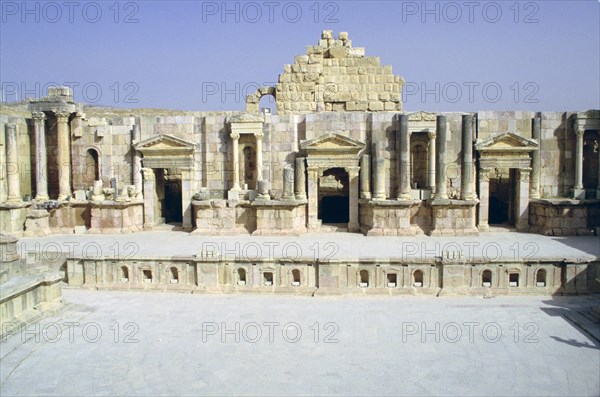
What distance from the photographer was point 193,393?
335 inches

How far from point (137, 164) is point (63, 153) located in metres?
3.32

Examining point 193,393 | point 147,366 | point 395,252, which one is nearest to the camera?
point 193,393

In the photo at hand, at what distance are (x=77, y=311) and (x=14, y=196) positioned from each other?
10.6 metres

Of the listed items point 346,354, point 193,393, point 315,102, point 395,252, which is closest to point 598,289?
point 395,252

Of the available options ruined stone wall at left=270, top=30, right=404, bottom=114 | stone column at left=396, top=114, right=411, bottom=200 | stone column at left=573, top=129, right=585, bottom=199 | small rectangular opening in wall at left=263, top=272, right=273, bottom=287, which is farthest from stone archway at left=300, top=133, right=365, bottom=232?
stone column at left=573, top=129, right=585, bottom=199

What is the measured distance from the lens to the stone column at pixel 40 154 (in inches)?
876

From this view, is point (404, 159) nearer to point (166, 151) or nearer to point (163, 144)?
point (166, 151)

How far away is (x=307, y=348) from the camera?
10305 millimetres

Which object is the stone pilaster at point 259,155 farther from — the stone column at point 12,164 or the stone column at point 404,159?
the stone column at point 12,164

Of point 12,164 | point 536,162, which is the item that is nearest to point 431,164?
point 536,162

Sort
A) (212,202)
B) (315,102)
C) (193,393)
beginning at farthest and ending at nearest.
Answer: (315,102)
(212,202)
(193,393)

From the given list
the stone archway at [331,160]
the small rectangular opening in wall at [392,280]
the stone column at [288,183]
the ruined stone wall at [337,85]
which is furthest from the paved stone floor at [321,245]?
the ruined stone wall at [337,85]

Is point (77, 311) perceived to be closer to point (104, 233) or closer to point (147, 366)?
point (147, 366)

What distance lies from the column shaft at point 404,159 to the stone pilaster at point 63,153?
1361cm
